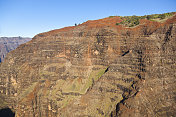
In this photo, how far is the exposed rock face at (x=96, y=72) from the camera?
34438mm

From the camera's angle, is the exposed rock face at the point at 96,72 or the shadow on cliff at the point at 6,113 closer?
the exposed rock face at the point at 96,72

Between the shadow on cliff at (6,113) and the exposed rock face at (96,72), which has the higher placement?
the exposed rock face at (96,72)

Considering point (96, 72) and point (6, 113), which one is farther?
point (6, 113)

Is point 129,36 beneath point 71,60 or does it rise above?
above

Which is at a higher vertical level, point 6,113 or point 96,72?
point 96,72

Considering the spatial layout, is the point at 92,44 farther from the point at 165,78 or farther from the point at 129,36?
the point at 165,78

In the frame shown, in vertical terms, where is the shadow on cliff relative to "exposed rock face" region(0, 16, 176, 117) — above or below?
below

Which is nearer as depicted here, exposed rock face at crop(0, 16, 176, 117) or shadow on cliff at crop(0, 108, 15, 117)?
exposed rock face at crop(0, 16, 176, 117)

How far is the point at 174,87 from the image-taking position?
35344 millimetres

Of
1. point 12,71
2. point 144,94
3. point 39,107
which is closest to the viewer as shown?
point 144,94

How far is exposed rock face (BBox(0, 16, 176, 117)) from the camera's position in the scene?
34438mm

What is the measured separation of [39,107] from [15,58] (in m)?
23.1

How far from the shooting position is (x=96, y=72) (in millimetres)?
48125

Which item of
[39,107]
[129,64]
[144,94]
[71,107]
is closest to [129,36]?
[129,64]
